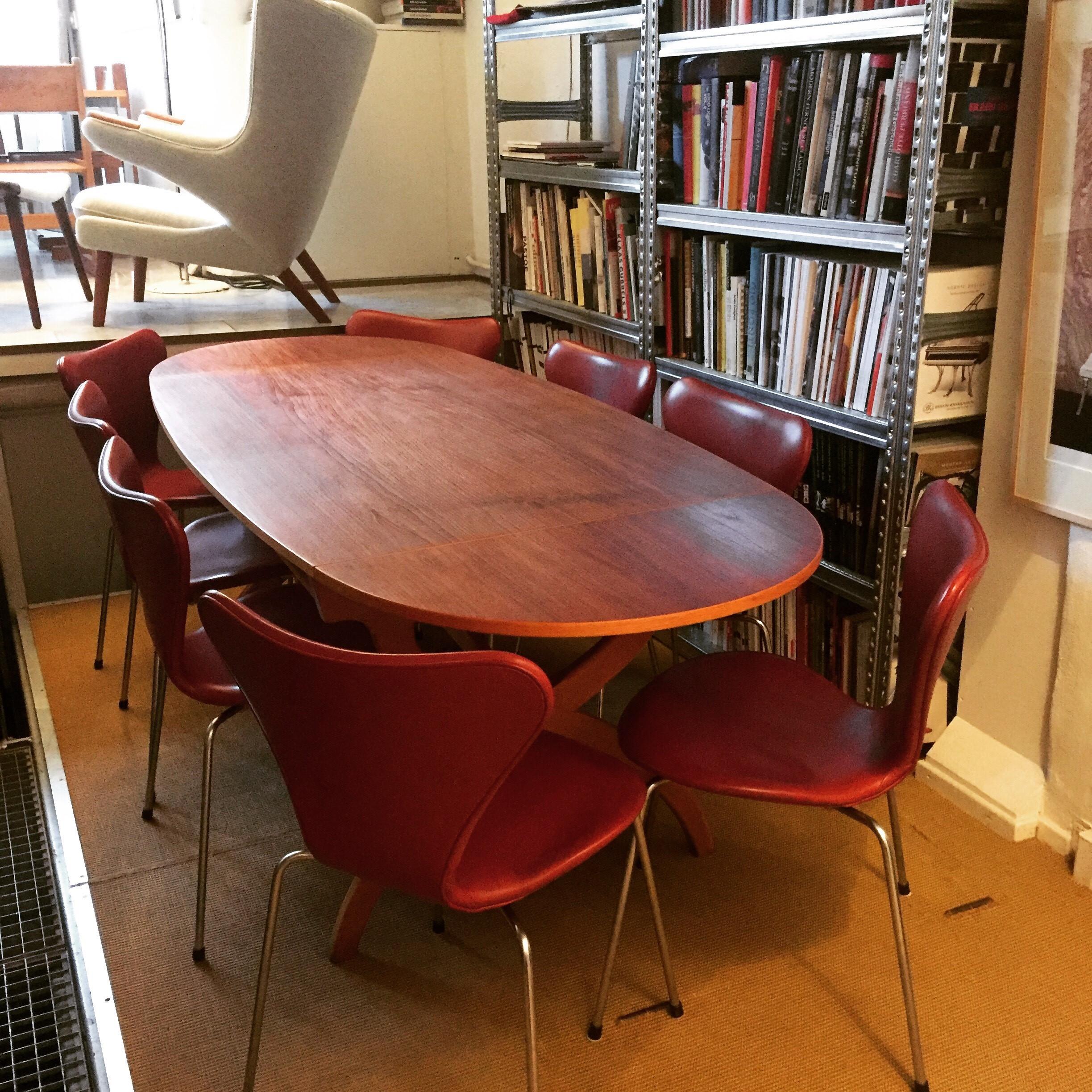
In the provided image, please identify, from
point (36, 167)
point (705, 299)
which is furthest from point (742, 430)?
point (36, 167)

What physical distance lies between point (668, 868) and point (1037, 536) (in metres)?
1.00

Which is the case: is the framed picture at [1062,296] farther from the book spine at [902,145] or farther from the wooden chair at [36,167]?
the wooden chair at [36,167]

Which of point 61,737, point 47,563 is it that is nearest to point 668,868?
point 61,737

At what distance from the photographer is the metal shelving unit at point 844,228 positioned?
2.05m

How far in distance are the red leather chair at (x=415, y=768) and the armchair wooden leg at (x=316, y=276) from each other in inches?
131

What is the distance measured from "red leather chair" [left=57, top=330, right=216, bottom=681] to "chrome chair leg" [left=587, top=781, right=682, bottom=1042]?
5.08ft

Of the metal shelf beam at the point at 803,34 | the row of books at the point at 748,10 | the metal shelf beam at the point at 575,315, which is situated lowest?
the metal shelf beam at the point at 575,315

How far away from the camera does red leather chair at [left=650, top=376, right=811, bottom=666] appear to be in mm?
2199

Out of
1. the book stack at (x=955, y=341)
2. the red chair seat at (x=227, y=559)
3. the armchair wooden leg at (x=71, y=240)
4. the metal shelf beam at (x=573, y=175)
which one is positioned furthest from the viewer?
the armchair wooden leg at (x=71, y=240)

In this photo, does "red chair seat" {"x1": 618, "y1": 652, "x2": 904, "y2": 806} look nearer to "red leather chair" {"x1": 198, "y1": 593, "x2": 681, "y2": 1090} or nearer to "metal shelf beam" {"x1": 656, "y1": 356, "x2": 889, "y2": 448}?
"red leather chair" {"x1": 198, "y1": 593, "x2": 681, "y2": 1090}

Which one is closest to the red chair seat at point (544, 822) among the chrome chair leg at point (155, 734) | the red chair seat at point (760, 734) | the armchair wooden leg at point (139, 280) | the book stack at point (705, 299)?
the red chair seat at point (760, 734)

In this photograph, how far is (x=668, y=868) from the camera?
7.48 ft

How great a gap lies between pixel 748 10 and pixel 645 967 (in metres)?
2.08

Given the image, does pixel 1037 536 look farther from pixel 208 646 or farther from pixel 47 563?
pixel 47 563
